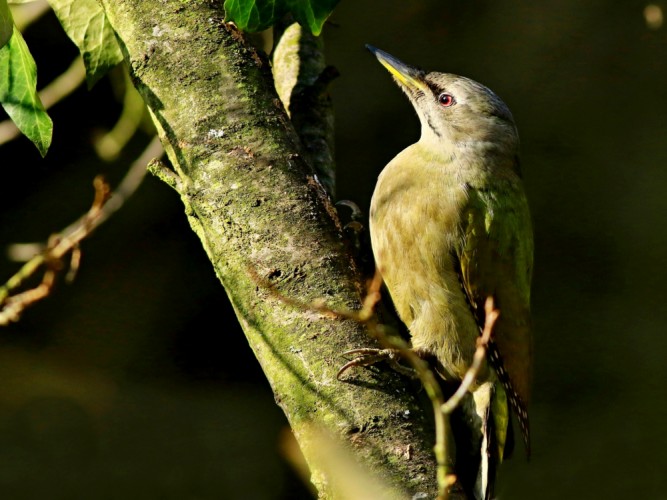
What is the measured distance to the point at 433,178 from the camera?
327 centimetres

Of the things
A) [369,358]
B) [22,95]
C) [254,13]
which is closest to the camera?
[369,358]

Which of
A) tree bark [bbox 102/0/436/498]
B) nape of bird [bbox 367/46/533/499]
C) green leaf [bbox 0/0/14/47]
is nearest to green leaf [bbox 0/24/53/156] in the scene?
green leaf [bbox 0/0/14/47]

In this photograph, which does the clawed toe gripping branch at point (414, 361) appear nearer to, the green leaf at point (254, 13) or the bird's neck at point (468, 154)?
the green leaf at point (254, 13)

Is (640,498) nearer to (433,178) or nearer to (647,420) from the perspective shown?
(647,420)

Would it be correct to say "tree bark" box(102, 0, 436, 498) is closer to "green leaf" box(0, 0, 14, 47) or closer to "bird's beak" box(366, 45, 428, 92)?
"green leaf" box(0, 0, 14, 47)

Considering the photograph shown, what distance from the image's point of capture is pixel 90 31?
8.97 feet

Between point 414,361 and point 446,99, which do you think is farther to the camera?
point 446,99

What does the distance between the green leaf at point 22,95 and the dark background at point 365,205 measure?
1881 millimetres

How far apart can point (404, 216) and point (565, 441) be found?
2.31 m

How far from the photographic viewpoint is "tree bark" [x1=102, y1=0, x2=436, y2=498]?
213 centimetres

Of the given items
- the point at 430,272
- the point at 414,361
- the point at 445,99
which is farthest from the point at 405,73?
the point at 414,361

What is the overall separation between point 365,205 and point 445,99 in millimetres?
1282

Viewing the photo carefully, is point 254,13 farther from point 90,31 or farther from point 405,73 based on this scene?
point 405,73

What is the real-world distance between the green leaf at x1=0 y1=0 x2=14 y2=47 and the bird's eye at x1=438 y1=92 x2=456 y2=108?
69.7 inches
